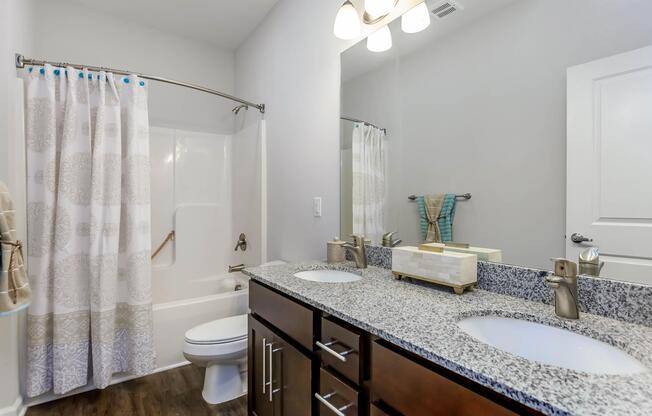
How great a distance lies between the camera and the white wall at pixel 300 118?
185 cm

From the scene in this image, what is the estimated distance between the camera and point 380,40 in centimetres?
159

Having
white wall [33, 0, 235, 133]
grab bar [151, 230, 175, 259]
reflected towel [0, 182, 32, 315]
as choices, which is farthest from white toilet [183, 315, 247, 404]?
white wall [33, 0, 235, 133]

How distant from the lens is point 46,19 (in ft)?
7.50

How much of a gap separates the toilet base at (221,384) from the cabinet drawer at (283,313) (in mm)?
695

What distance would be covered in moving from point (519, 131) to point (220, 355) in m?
1.80

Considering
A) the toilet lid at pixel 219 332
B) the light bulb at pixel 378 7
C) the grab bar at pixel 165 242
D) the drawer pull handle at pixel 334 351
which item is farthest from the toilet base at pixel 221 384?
the light bulb at pixel 378 7

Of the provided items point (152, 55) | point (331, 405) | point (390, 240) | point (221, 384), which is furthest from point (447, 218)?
point (152, 55)

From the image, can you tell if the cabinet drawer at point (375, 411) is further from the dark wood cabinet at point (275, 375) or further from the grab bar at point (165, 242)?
the grab bar at point (165, 242)

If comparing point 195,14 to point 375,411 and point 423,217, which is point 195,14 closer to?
point 423,217

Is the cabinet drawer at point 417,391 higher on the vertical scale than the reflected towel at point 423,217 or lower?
lower

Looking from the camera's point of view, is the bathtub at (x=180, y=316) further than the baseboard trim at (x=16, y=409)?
Yes

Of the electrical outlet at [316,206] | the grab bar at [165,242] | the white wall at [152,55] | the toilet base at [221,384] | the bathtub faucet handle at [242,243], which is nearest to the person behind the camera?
the toilet base at [221,384]

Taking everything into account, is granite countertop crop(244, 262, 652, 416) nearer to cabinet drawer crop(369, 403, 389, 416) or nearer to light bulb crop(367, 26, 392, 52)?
cabinet drawer crop(369, 403, 389, 416)

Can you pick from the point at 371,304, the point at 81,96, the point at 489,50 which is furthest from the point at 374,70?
the point at 81,96
